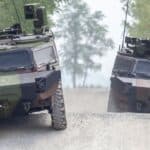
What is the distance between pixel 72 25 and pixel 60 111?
4996cm

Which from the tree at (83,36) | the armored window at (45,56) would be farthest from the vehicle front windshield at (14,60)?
the tree at (83,36)

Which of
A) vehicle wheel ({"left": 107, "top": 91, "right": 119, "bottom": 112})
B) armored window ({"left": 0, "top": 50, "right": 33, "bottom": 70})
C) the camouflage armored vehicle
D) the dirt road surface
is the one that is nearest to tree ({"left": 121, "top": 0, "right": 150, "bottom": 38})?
the camouflage armored vehicle

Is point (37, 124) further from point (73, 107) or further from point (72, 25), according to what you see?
point (72, 25)

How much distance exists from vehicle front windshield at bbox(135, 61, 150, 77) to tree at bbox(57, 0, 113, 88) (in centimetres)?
4352

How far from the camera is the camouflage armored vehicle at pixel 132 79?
17.1 metres

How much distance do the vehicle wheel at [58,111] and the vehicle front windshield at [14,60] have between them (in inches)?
32.1

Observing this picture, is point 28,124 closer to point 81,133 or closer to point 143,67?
point 81,133

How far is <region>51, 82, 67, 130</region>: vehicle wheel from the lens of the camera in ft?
47.4

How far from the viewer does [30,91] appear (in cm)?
1372

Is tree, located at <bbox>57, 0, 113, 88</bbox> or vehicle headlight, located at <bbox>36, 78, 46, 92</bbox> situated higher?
vehicle headlight, located at <bbox>36, 78, 46, 92</bbox>

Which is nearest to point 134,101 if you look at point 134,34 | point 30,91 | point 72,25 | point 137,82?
point 137,82

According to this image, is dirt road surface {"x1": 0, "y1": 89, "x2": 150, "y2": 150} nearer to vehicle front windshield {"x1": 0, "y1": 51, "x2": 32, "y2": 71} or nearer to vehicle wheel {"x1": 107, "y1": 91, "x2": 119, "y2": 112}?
vehicle front windshield {"x1": 0, "y1": 51, "x2": 32, "y2": 71}

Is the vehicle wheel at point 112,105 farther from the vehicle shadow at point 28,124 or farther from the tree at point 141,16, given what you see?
the tree at point 141,16

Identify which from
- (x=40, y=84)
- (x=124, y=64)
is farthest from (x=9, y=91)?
(x=124, y=64)
